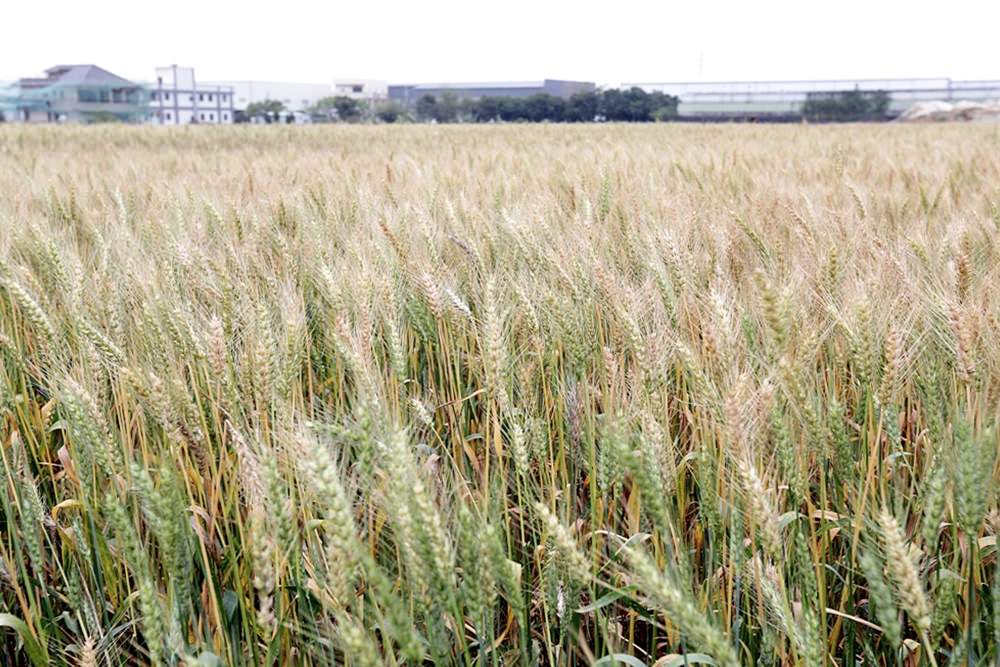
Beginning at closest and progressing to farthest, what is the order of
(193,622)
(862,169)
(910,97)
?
(193,622), (862,169), (910,97)

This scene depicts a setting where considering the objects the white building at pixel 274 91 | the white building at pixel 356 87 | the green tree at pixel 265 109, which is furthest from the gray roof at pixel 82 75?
the white building at pixel 356 87

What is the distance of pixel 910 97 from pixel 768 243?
74246 mm

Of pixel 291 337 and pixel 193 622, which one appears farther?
pixel 291 337

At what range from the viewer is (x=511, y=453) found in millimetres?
1405

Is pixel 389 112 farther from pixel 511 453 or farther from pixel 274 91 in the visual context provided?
pixel 511 453

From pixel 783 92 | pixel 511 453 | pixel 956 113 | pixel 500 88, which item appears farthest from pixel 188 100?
pixel 511 453

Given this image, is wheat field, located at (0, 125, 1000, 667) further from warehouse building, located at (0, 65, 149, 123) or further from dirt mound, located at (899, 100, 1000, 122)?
warehouse building, located at (0, 65, 149, 123)

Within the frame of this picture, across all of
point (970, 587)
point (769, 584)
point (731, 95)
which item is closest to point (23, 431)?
point (769, 584)

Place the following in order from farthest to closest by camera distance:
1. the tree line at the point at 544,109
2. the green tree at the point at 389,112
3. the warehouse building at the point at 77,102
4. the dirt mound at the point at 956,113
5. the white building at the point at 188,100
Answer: the white building at the point at 188,100, the warehouse building at the point at 77,102, the green tree at the point at 389,112, the tree line at the point at 544,109, the dirt mound at the point at 956,113

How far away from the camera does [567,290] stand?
1.95 m

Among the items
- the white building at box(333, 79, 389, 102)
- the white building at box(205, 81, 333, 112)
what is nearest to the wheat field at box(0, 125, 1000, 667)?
the white building at box(205, 81, 333, 112)

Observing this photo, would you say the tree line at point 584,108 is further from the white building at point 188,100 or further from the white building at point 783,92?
the white building at point 188,100

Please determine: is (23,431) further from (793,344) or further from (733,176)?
(733,176)

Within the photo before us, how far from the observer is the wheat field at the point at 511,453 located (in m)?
0.94
